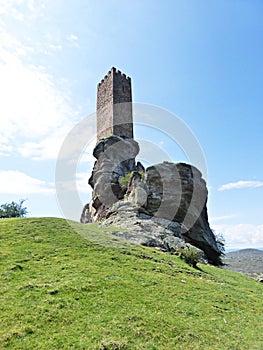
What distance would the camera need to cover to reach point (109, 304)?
9484 millimetres

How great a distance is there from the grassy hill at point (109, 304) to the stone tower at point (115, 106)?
32.4 m

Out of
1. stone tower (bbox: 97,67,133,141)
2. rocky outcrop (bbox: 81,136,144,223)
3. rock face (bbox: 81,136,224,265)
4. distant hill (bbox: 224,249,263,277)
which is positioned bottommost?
distant hill (bbox: 224,249,263,277)

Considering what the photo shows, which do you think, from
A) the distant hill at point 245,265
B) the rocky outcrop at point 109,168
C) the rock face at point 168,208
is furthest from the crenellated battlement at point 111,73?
the distant hill at point 245,265

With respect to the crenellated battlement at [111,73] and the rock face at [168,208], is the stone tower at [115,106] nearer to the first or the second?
the crenellated battlement at [111,73]

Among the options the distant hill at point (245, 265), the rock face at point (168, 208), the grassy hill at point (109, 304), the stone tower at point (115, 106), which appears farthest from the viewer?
→ the stone tower at point (115, 106)

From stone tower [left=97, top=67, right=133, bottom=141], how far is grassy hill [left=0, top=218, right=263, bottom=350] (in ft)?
106

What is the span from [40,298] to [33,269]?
290 centimetres

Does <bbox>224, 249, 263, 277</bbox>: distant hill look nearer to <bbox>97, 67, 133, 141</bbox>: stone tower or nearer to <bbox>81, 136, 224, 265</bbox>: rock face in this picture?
<bbox>81, 136, 224, 265</bbox>: rock face

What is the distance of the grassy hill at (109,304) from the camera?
25.3 feet

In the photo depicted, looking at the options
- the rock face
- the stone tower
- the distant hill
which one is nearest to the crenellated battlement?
the stone tower

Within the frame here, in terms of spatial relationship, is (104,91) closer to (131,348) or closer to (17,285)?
(17,285)

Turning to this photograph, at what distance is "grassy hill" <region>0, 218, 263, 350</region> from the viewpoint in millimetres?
7723

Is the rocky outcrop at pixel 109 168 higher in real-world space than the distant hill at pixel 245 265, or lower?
higher

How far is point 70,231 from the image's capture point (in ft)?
63.2
